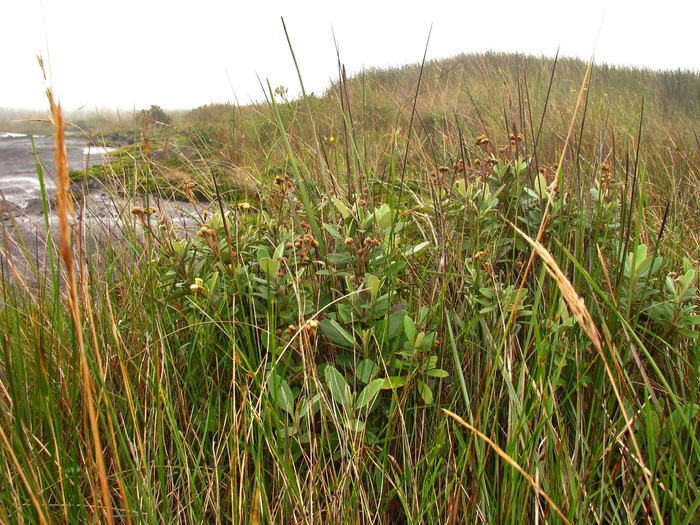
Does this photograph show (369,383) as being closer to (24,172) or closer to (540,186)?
(540,186)

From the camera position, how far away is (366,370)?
1.26 m

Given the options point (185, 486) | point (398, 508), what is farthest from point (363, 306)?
point (185, 486)

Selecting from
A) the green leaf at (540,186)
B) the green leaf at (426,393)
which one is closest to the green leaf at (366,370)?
the green leaf at (426,393)

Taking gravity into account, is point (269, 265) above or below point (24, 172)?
below

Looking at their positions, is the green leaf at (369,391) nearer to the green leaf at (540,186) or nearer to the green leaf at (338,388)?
the green leaf at (338,388)

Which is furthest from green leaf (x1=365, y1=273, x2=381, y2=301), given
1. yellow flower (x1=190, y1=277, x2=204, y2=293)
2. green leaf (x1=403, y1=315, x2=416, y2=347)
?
yellow flower (x1=190, y1=277, x2=204, y2=293)

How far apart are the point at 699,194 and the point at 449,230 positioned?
1.86 meters

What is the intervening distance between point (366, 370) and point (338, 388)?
0.10 meters

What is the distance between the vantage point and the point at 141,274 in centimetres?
183

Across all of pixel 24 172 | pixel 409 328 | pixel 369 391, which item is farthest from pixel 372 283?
pixel 24 172

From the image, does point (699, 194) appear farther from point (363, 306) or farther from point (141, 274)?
point (141, 274)

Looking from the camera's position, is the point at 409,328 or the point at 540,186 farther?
the point at 540,186

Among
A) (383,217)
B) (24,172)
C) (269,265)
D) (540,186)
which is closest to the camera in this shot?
(269,265)

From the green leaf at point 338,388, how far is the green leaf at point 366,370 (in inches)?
2.7
